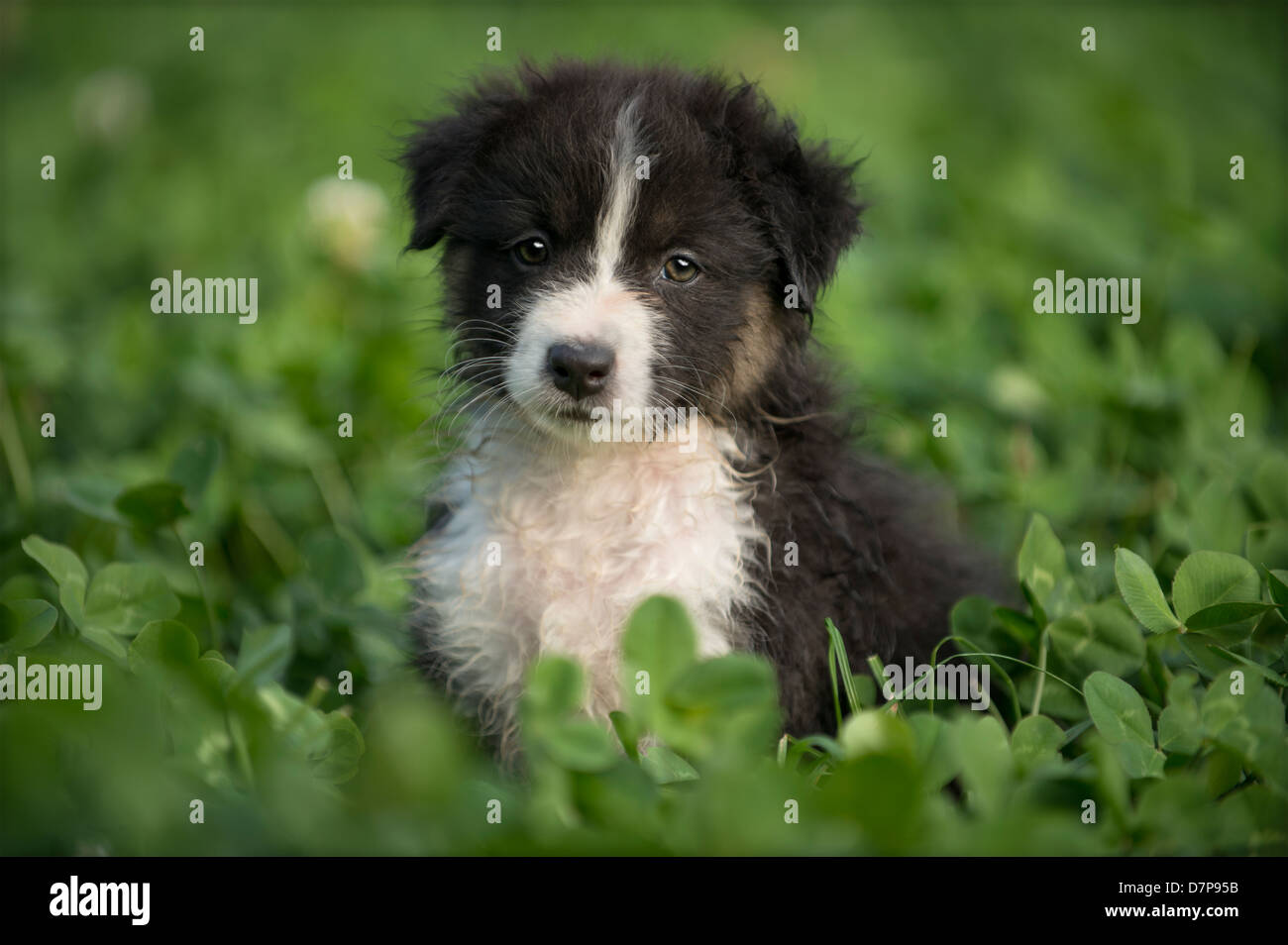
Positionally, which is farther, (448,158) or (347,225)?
(347,225)

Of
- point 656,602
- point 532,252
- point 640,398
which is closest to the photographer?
point 656,602

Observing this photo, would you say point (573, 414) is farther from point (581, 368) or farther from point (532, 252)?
point (532, 252)

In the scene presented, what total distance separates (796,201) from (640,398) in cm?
69

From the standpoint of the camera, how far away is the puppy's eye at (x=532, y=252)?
10.4ft

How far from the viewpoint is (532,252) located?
320 centimetres

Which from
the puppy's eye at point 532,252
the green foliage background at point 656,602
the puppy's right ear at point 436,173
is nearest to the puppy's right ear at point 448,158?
the puppy's right ear at point 436,173

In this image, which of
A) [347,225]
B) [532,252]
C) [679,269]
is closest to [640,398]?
[679,269]

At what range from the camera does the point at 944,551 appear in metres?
3.62

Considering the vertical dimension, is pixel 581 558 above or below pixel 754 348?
→ below

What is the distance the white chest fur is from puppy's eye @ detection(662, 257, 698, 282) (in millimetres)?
421

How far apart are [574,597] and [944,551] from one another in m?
1.19

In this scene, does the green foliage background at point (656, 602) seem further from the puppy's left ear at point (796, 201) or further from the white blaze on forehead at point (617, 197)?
the white blaze on forehead at point (617, 197)
